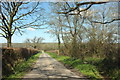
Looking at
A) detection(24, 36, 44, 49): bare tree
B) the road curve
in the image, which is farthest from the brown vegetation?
detection(24, 36, 44, 49): bare tree

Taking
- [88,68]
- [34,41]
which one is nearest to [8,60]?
[88,68]

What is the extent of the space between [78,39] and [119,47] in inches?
249

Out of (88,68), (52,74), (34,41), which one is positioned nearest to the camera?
(52,74)

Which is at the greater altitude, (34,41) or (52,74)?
(34,41)

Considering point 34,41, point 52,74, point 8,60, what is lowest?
point 52,74

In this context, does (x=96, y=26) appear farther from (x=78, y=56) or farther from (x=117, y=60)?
(x=117, y=60)

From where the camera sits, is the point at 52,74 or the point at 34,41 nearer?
the point at 52,74

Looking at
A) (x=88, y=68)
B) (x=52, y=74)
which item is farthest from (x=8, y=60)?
(x=88, y=68)

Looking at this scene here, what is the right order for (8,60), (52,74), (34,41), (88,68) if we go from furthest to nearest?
(34,41)
(88,68)
(8,60)
(52,74)

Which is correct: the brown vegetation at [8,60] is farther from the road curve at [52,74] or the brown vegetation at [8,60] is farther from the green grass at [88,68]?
the green grass at [88,68]

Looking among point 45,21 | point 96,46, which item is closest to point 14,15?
point 45,21

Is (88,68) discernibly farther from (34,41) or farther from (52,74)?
(34,41)

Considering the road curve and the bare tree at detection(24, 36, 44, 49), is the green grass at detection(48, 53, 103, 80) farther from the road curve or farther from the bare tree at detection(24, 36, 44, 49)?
the bare tree at detection(24, 36, 44, 49)

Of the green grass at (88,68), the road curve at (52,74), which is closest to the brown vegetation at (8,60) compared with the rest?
the road curve at (52,74)
